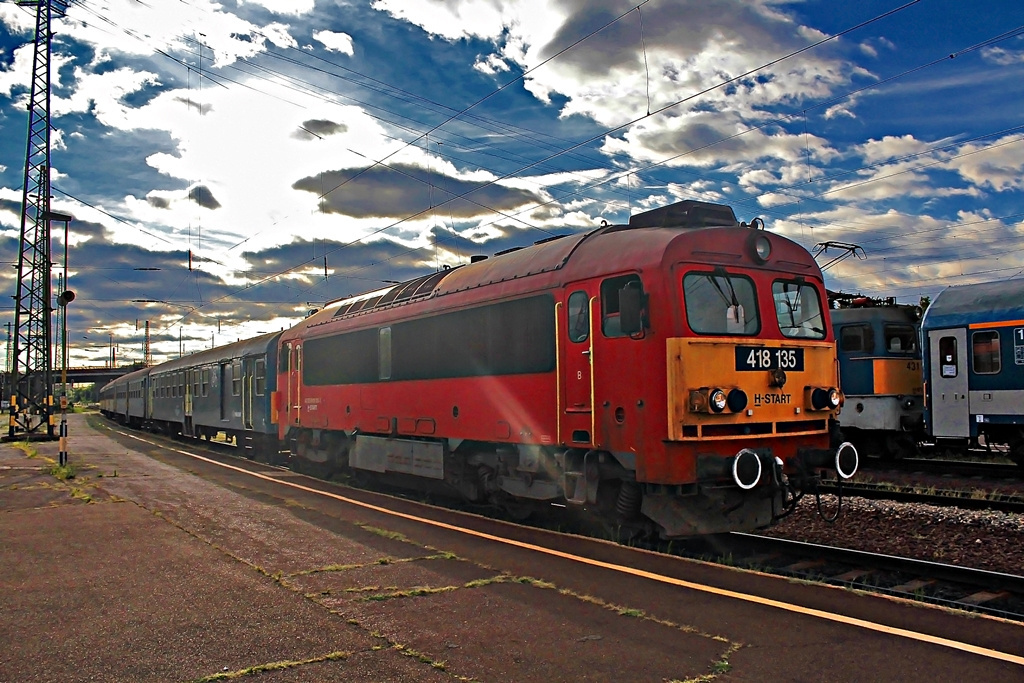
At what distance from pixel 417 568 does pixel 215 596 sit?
6.17 feet

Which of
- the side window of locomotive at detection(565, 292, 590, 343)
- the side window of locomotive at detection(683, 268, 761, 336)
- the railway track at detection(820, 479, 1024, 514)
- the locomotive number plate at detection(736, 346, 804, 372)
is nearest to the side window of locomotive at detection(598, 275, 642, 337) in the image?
the side window of locomotive at detection(565, 292, 590, 343)

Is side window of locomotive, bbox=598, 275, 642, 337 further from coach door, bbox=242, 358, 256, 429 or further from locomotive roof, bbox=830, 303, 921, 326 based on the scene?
coach door, bbox=242, 358, 256, 429

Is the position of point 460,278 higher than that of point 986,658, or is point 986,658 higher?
point 460,278

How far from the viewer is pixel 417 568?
26.5ft

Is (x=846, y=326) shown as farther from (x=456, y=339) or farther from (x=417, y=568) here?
(x=417, y=568)

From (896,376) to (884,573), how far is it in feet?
45.7

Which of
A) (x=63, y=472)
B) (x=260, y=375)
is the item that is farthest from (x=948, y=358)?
(x=63, y=472)

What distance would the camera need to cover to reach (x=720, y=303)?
9320mm

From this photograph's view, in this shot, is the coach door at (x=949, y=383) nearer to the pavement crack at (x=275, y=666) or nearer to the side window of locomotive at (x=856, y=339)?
the side window of locomotive at (x=856, y=339)

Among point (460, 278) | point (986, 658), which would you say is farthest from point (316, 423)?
point (986, 658)

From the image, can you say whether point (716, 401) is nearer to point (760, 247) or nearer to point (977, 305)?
point (760, 247)

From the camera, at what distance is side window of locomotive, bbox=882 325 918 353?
21250 millimetres

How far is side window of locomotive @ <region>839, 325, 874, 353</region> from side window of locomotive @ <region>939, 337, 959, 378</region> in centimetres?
265

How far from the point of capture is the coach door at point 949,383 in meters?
18.0
